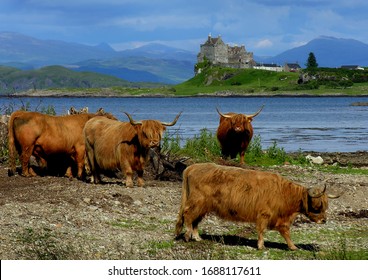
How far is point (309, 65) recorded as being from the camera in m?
186

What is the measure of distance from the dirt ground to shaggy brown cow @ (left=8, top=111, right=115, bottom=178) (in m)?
0.58

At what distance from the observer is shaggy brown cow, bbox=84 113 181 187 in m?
16.1

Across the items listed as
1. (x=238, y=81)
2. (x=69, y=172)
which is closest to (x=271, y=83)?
(x=238, y=81)

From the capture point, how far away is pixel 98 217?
13086mm

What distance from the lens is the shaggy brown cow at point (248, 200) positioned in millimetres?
11195

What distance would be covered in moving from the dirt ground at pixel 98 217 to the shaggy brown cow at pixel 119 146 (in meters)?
0.39

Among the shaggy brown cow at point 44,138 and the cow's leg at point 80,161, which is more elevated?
the shaggy brown cow at point 44,138

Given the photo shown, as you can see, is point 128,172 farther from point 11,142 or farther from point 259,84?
point 259,84

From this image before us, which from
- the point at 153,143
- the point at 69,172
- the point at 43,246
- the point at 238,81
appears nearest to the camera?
the point at 43,246

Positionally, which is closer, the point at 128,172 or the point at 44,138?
the point at 128,172

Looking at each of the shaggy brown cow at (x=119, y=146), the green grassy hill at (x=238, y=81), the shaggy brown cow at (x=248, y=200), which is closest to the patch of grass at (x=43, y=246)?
the shaggy brown cow at (x=248, y=200)

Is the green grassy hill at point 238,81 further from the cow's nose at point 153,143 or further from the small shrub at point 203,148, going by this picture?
the cow's nose at point 153,143

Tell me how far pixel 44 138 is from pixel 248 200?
7.42 meters
